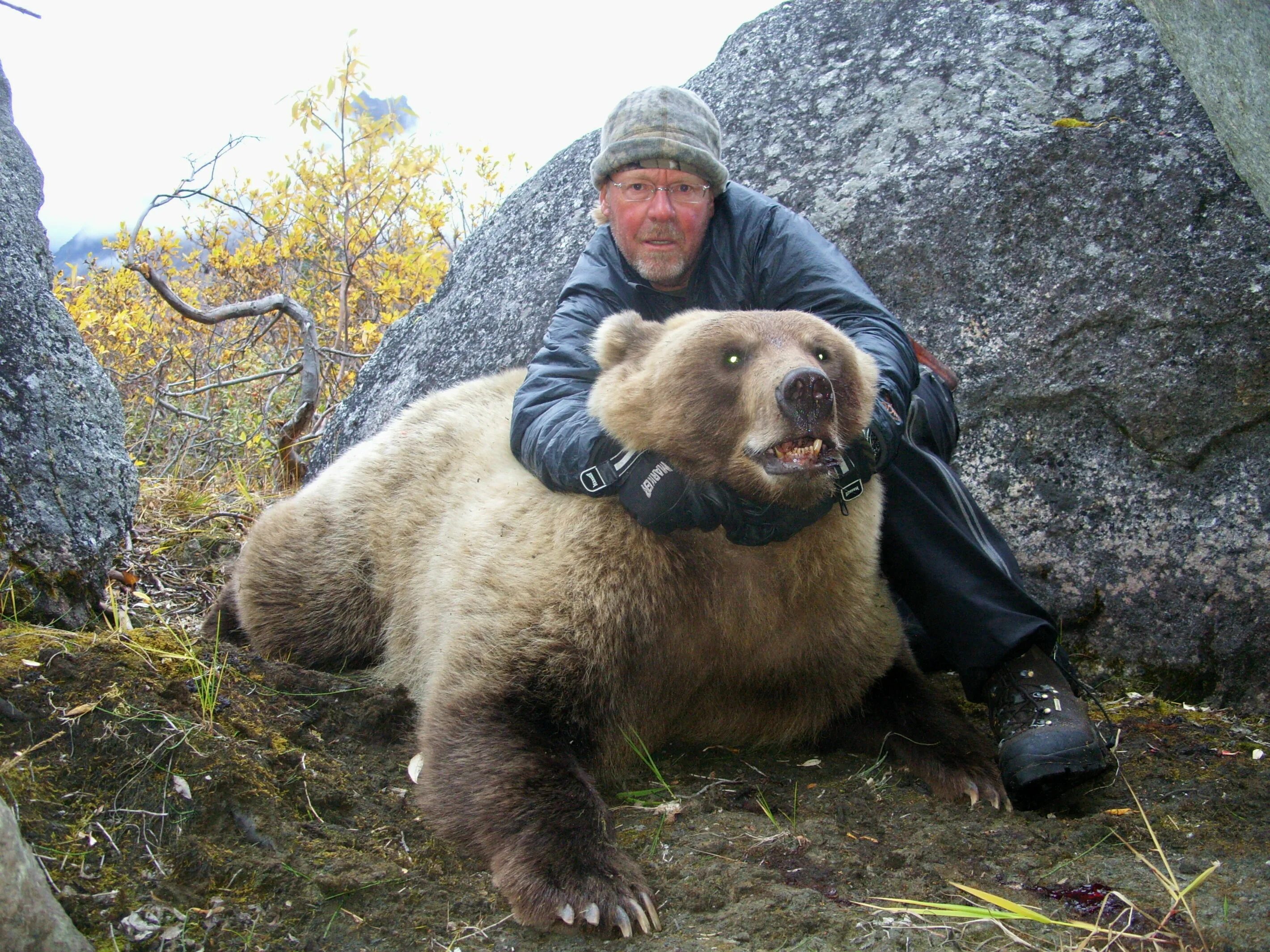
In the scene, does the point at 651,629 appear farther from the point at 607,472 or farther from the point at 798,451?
the point at 798,451

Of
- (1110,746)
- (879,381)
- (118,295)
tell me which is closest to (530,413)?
(879,381)

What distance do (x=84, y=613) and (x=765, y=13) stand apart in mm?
4206

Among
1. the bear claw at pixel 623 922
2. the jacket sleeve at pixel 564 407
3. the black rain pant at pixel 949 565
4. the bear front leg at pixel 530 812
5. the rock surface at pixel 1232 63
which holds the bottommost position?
the black rain pant at pixel 949 565

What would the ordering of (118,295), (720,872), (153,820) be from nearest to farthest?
(153,820)
(720,872)
(118,295)

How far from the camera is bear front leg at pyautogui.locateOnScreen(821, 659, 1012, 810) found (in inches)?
122

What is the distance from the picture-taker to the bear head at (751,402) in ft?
8.71

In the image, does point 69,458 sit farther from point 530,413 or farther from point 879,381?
point 879,381

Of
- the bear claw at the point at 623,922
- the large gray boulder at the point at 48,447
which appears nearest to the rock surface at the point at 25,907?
the bear claw at the point at 623,922

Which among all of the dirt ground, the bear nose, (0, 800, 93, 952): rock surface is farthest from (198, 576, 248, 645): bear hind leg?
the bear nose

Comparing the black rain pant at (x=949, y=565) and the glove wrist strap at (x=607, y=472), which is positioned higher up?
the glove wrist strap at (x=607, y=472)

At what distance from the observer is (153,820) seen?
234 cm

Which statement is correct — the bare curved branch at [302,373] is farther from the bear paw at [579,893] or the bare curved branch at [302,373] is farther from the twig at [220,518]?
the bear paw at [579,893]

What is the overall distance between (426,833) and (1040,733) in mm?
1760

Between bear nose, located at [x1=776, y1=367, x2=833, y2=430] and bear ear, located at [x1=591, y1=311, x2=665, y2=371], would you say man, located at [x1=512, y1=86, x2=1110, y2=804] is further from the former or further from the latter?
bear nose, located at [x1=776, y1=367, x2=833, y2=430]
